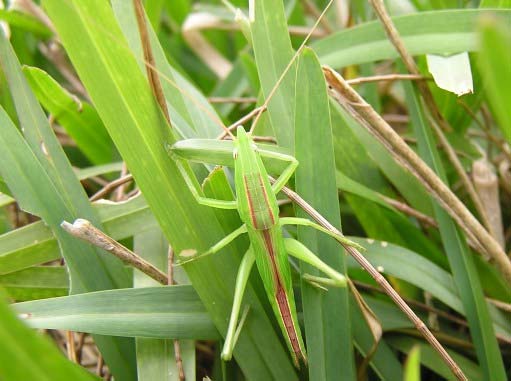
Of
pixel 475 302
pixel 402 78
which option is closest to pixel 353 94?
pixel 402 78

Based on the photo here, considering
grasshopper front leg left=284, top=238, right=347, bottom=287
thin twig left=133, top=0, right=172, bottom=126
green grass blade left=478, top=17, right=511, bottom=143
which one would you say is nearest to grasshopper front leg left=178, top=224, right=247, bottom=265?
grasshopper front leg left=284, top=238, right=347, bottom=287

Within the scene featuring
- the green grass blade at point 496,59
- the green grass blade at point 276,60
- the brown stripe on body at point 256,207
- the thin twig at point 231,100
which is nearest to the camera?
the green grass blade at point 496,59

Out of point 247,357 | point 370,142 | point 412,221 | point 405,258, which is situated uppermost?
point 370,142

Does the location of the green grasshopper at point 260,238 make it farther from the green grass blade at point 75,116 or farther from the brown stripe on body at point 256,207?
the green grass blade at point 75,116

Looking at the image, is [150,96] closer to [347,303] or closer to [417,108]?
[347,303]

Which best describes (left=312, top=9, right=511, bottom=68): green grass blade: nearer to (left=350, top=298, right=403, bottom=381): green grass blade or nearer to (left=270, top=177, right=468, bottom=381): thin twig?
(left=270, top=177, right=468, bottom=381): thin twig

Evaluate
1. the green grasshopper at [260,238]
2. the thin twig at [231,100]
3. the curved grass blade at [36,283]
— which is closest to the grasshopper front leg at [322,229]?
the green grasshopper at [260,238]

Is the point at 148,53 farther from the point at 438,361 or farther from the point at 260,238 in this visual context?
the point at 438,361
